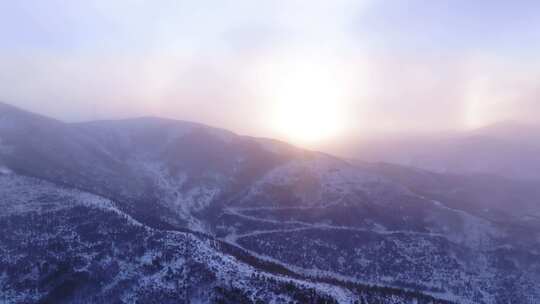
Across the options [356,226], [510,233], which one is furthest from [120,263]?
[510,233]

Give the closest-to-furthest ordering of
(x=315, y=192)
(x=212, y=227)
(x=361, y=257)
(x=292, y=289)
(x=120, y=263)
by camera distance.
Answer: (x=292, y=289)
(x=120, y=263)
(x=361, y=257)
(x=212, y=227)
(x=315, y=192)

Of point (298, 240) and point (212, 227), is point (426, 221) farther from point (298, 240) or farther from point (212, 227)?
point (212, 227)

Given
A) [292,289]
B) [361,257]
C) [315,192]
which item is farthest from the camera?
[315,192]

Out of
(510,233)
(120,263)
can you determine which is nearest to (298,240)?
(120,263)

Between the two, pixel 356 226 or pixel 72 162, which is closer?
pixel 356 226

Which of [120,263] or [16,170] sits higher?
[16,170]

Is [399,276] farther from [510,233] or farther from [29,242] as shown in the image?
[29,242]
